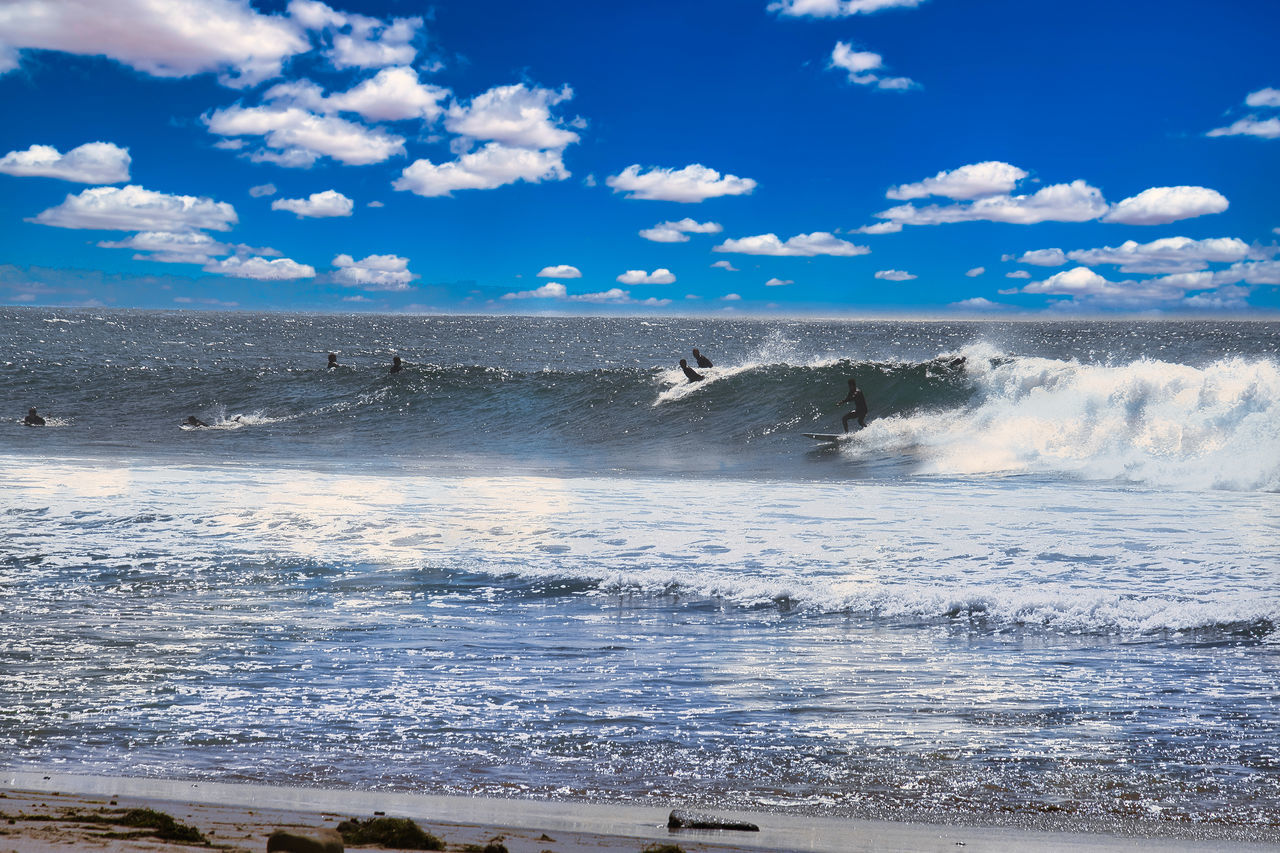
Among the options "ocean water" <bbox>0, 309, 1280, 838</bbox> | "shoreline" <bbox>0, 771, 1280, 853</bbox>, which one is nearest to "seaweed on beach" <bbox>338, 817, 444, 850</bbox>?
"shoreline" <bbox>0, 771, 1280, 853</bbox>

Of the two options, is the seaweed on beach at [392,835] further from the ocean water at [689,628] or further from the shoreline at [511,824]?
the ocean water at [689,628]

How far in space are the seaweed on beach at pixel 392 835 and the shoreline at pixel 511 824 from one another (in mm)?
92

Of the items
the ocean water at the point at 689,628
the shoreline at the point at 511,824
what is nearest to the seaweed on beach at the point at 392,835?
the shoreline at the point at 511,824

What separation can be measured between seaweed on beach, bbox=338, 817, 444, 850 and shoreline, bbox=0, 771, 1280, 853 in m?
0.09

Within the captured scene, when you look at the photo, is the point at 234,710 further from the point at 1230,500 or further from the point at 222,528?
the point at 1230,500

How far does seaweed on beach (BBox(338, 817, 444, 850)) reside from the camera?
319cm

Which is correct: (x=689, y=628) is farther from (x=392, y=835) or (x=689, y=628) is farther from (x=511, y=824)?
(x=392, y=835)

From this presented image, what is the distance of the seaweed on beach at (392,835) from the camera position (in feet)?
10.5

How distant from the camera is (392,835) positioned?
3215 millimetres

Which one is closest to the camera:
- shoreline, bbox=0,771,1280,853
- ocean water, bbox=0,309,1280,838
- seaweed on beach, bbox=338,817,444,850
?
seaweed on beach, bbox=338,817,444,850

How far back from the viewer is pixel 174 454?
18438 millimetres

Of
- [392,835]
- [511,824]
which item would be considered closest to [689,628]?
[511,824]

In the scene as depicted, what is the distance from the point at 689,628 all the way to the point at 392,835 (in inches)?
139

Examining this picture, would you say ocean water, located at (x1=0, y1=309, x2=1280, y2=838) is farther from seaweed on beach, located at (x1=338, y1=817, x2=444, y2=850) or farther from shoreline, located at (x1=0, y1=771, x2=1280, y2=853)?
seaweed on beach, located at (x1=338, y1=817, x2=444, y2=850)
